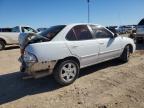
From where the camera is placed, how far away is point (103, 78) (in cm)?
600

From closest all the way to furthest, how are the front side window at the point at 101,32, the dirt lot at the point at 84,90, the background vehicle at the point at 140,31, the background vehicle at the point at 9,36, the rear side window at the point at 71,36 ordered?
the dirt lot at the point at 84,90
the rear side window at the point at 71,36
the front side window at the point at 101,32
the background vehicle at the point at 140,31
the background vehicle at the point at 9,36

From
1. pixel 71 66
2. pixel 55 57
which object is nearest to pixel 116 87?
pixel 71 66

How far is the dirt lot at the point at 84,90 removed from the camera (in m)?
4.39

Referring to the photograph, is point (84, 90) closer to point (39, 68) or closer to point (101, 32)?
point (39, 68)

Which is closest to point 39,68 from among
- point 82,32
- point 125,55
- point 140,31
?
point 82,32

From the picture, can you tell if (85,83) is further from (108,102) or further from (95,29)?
(95,29)

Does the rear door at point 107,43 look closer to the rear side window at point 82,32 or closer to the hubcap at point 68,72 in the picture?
the rear side window at point 82,32

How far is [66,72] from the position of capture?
5477mm

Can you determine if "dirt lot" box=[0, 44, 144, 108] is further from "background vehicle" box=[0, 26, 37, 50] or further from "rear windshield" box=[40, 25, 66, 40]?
"background vehicle" box=[0, 26, 37, 50]

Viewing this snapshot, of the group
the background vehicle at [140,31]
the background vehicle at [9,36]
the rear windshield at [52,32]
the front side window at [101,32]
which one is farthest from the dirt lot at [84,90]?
the background vehicle at [9,36]

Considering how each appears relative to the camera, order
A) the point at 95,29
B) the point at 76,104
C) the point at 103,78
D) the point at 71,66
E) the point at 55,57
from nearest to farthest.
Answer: the point at 76,104, the point at 55,57, the point at 71,66, the point at 103,78, the point at 95,29

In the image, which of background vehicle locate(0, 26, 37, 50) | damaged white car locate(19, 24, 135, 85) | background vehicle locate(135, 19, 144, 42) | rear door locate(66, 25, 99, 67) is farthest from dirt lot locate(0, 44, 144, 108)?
background vehicle locate(0, 26, 37, 50)

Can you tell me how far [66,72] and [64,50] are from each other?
0.60 m

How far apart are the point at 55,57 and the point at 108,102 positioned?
67.5 inches
